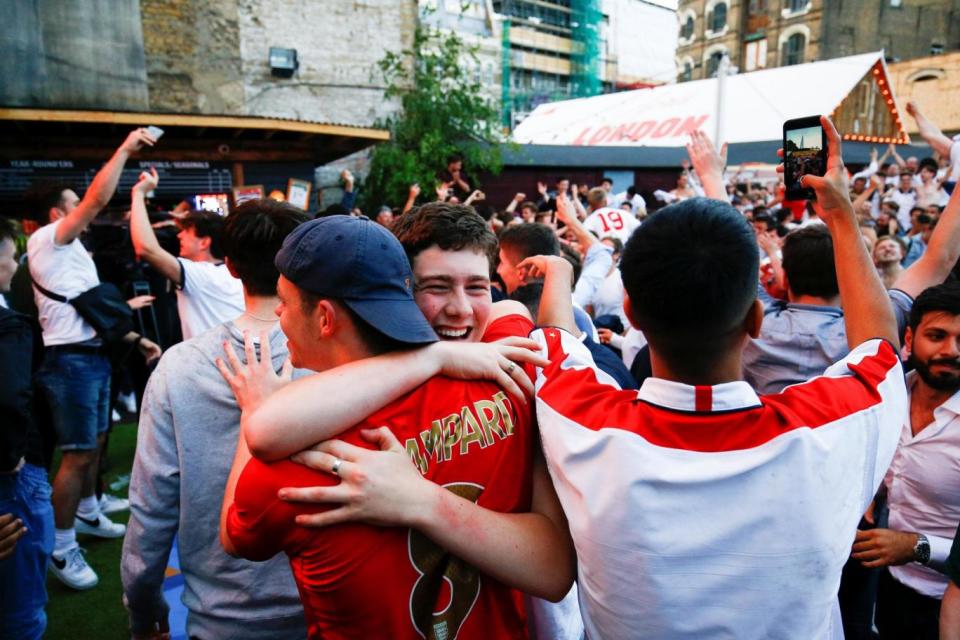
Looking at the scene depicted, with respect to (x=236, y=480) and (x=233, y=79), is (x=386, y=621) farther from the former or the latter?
(x=233, y=79)

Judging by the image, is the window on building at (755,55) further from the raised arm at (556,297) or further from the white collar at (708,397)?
the white collar at (708,397)

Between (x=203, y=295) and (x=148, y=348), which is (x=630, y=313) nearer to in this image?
(x=203, y=295)

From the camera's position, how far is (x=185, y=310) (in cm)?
390

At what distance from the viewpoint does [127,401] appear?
712 centimetres

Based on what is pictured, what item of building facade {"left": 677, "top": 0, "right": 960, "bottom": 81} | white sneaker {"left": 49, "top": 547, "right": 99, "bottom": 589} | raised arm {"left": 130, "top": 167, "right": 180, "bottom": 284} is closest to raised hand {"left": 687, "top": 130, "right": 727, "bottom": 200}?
raised arm {"left": 130, "top": 167, "right": 180, "bottom": 284}

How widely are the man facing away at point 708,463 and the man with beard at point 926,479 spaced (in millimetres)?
1169

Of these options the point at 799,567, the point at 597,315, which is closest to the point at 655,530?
the point at 799,567

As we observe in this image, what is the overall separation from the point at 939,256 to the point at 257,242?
2576 mm

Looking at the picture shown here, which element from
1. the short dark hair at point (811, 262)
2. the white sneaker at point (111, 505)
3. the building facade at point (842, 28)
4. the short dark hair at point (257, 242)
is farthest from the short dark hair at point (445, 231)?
the building facade at point (842, 28)

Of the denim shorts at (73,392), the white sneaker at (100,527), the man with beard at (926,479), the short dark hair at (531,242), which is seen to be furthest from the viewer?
the white sneaker at (100,527)

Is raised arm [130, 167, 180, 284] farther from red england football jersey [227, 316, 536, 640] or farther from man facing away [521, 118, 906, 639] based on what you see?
man facing away [521, 118, 906, 639]

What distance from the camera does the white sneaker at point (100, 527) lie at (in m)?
4.44

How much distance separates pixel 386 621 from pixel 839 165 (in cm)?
165

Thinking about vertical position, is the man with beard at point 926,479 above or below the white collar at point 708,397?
below
